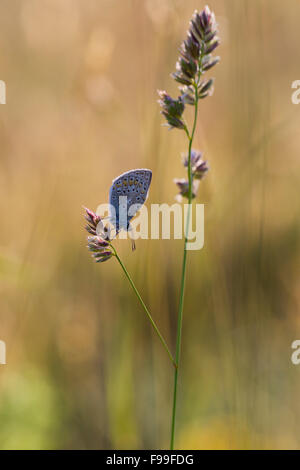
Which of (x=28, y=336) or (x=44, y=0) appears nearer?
(x=28, y=336)

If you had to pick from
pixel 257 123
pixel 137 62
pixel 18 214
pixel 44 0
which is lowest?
pixel 18 214

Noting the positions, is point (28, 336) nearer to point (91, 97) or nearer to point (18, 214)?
point (18, 214)

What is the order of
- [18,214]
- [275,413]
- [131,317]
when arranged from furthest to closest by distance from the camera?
[18,214]
[131,317]
[275,413]

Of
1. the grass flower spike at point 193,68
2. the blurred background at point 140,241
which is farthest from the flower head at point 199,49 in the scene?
the blurred background at point 140,241

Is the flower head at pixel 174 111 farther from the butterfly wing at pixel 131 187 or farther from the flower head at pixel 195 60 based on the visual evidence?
the butterfly wing at pixel 131 187

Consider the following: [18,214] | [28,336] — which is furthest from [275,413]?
[18,214]

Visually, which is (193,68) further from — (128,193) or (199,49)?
(128,193)

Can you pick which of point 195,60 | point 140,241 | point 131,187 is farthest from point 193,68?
point 140,241
